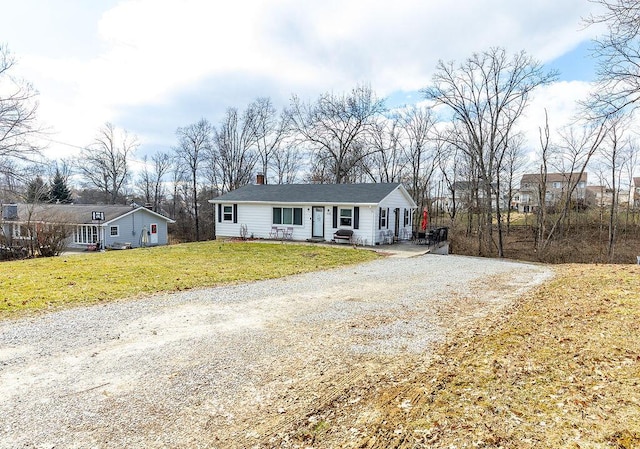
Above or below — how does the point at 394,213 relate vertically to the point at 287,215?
above

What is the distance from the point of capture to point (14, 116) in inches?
609

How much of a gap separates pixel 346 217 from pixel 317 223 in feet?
5.49

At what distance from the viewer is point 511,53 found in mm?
21047

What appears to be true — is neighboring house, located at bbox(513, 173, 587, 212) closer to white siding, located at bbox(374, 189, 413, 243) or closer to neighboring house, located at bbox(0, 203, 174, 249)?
white siding, located at bbox(374, 189, 413, 243)

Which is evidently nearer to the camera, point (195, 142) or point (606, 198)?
point (606, 198)

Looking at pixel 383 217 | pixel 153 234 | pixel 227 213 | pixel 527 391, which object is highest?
pixel 227 213

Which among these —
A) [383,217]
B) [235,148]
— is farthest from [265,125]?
[383,217]

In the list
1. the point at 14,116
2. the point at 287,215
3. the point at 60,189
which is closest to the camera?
the point at 14,116

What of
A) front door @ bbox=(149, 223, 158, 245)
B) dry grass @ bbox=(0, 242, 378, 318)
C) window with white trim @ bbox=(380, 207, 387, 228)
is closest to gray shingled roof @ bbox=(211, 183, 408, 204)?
window with white trim @ bbox=(380, 207, 387, 228)

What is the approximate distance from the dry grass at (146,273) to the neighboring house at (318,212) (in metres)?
2.85

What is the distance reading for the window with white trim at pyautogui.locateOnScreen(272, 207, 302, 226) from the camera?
19.2m

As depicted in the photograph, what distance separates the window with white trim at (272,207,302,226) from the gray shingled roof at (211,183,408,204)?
48 centimetres

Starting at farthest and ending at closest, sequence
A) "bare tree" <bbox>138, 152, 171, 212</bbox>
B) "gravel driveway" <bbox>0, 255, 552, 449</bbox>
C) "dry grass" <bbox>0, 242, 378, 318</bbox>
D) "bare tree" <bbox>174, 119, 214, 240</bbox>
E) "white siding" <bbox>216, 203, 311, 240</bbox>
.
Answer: "bare tree" <bbox>138, 152, 171, 212</bbox>
"bare tree" <bbox>174, 119, 214, 240</bbox>
"white siding" <bbox>216, 203, 311, 240</bbox>
"dry grass" <bbox>0, 242, 378, 318</bbox>
"gravel driveway" <bbox>0, 255, 552, 449</bbox>

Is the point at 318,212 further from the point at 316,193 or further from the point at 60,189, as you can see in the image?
the point at 60,189
